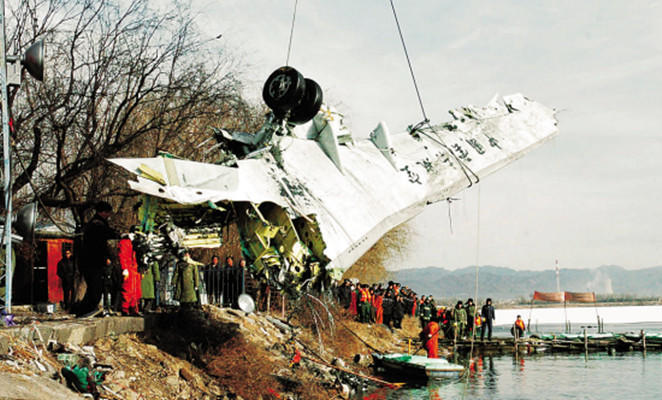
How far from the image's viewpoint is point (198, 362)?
1358 cm

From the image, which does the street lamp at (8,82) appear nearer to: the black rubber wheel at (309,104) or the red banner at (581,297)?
the black rubber wheel at (309,104)

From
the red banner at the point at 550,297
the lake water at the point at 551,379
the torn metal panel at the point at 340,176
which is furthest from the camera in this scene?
the red banner at the point at 550,297

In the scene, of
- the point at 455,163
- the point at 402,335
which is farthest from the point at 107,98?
the point at 402,335

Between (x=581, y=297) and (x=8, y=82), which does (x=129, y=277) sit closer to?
(x=8, y=82)

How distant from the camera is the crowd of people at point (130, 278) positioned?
1212cm

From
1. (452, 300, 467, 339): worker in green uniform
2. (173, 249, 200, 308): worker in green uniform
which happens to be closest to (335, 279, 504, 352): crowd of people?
(452, 300, 467, 339): worker in green uniform

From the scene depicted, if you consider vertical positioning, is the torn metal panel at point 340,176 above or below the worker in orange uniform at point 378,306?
above

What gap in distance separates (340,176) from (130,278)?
4.73 meters

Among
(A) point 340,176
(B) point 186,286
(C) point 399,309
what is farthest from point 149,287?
(C) point 399,309

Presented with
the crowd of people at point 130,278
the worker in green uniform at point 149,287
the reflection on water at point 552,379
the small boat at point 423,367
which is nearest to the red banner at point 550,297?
the reflection on water at point 552,379

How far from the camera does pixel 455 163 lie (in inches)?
591

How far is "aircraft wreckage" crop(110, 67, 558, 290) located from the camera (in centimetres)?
1019

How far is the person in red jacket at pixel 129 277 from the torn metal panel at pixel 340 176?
2.60 meters

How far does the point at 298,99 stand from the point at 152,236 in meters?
3.51
